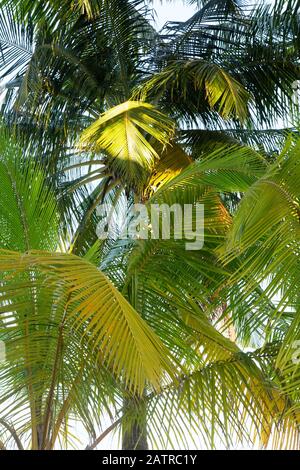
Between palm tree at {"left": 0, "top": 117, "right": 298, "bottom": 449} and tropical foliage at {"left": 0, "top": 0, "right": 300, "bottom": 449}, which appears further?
palm tree at {"left": 0, "top": 117, "right": 298, "bottom": 449}

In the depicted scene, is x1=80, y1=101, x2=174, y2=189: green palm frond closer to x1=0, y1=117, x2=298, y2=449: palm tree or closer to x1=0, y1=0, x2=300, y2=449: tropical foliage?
x1=0, y1=0, x2=300, y2=449: tropical foliage

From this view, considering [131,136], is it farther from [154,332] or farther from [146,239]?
[154,332]

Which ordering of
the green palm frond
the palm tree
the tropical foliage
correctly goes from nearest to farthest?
the tropical foliage, the palm tree, the green palm frond

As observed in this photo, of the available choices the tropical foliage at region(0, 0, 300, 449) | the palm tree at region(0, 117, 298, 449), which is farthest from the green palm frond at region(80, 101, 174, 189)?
the palm tree at region(0, 117, 298, 449)

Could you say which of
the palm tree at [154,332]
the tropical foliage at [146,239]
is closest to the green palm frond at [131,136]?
the tropical foliage at [146,239]

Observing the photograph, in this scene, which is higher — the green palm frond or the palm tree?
the green palm frond

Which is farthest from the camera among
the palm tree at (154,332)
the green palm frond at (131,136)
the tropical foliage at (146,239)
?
the green palm frond at (131,136)

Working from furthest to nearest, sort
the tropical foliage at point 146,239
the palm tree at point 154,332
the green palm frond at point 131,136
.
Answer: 1. the green palm frond at point 131,136
2. the palm tree at point 154,332
3. the tropical foliage at point 146,239

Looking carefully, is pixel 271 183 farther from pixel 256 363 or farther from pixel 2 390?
pixel 2 390

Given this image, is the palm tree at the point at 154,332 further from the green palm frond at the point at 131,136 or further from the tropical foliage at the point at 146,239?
the green palm frond at the point at 131,136

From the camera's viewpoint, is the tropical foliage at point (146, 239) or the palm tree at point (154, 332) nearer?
the tropical foliage at point (146, 239)

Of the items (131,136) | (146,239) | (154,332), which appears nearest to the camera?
(154,332)

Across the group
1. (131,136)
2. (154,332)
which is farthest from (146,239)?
(131,136)
